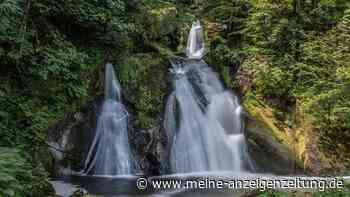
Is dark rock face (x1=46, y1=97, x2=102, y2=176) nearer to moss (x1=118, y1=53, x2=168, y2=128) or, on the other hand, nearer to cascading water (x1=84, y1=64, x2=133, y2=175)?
cascading water (x1=84, y1=64, x2=133, y2=175)

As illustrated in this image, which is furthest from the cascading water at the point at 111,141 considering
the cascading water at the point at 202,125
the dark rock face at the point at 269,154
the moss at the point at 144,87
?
the dark rock face at the point at 269,154

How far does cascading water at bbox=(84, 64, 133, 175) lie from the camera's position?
10.2m

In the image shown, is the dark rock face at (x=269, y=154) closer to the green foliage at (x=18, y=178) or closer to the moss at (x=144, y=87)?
the moss at (x=144, y=87)

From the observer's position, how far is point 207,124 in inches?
475

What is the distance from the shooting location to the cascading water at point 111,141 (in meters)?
10.2

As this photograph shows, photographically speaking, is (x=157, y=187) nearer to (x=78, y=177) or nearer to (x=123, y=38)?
(x=78, y=177)

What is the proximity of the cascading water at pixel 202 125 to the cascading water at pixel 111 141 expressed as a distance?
1329mm

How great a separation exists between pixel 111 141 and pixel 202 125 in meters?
2.97

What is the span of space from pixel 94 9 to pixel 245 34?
6.27 meters

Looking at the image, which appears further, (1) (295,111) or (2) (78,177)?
(1) (295,111)

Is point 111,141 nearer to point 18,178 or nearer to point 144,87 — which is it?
point 144,87

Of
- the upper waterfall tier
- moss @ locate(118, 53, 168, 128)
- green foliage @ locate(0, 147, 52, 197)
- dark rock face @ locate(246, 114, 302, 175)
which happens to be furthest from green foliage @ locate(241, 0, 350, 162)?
green foliage @ locate(0, 147, 52, 197)

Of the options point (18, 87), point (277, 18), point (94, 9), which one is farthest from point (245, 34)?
point (18, 87)

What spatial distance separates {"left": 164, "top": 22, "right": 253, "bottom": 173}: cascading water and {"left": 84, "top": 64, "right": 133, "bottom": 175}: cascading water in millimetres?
1329
